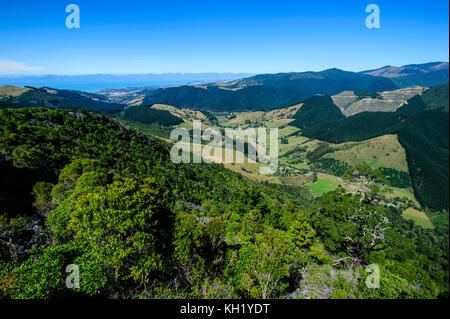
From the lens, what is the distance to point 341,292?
17953 mm

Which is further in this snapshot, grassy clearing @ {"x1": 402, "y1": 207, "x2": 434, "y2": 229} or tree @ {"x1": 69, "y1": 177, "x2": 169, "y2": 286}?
grassy clearing @ {"x1": 402, "y1": 207, "x2": 434, "y2": 229}

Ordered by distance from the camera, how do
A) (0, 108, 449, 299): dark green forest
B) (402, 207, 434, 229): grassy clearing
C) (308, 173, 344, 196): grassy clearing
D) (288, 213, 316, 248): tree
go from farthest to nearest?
(308, 173, 344, 196): grassy clearing → (402, 207, 434, 229): grassy clearing → (288, 213, 316, 248): tree → (0, 108, 449, 299): dark green forest

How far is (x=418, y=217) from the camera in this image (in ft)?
475

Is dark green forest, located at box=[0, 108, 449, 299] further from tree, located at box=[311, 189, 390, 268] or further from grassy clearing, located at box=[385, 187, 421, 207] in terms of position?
grassy clearing, located at box=[385, 187, 421, 207]

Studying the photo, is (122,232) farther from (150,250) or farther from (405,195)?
(405,195)

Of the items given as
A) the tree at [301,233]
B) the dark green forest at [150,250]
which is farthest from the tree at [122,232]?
the tree at [301,233]

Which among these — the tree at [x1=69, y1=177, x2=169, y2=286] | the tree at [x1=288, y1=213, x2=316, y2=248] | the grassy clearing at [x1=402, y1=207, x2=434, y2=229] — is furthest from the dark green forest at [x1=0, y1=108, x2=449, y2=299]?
the grassy clearing at [x1=402, y1=207, x2=434, y2=229]

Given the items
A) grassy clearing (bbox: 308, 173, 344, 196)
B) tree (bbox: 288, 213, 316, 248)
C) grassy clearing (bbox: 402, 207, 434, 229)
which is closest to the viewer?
tree (bbox: 288, 213, 316, 248)

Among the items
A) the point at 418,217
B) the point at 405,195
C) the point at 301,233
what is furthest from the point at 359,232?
the point at 405,195

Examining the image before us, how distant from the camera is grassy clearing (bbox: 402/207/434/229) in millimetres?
138438

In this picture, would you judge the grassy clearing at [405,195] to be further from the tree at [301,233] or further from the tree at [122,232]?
the tree at [122,232]

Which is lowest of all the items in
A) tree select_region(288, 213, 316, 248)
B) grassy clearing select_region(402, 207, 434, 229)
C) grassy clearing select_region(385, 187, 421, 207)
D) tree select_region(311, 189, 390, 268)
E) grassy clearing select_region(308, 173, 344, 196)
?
grassy clearing select_region(402, 207, 434, 229)
